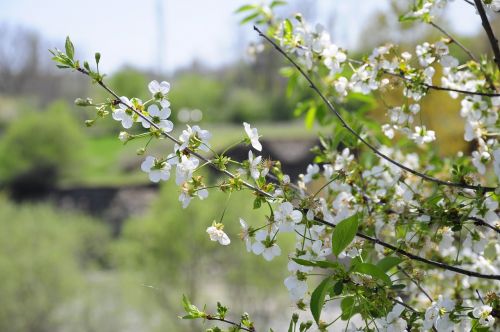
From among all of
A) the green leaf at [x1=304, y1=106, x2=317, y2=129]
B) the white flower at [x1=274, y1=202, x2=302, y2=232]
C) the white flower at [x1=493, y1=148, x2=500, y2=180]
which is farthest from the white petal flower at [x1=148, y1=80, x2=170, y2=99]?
the green leaf at [x1=304, y1=106, x2=317, y2=129]

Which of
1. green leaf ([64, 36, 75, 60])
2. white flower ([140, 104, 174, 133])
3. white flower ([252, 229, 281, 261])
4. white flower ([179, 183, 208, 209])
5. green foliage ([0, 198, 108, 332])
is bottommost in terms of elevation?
green foliage ([0, 198, 108, 332])

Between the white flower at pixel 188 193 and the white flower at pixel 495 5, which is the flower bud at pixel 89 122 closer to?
the white flower at pixel 188 193

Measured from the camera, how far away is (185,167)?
2.42 feet

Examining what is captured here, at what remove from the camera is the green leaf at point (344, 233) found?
646mm

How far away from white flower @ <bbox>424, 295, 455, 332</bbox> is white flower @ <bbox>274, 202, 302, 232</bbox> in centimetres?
19

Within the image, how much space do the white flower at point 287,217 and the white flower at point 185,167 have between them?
0.38 feet

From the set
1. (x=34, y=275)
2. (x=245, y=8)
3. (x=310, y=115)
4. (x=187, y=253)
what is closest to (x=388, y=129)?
(x=310, y=115)

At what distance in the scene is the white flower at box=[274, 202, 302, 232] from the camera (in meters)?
0.71

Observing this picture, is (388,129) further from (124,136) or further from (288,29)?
(124,136)

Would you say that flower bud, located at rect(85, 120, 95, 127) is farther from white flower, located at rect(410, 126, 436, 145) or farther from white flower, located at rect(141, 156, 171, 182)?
white flower, located at rect(410, 126, 436, 145)

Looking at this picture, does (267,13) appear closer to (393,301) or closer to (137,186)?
(393,301)

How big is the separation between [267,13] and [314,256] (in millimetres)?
643

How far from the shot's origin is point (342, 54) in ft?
3.27

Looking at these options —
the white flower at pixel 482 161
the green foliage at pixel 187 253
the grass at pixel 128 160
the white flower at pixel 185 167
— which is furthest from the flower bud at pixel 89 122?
the grass at pixel 128 160
